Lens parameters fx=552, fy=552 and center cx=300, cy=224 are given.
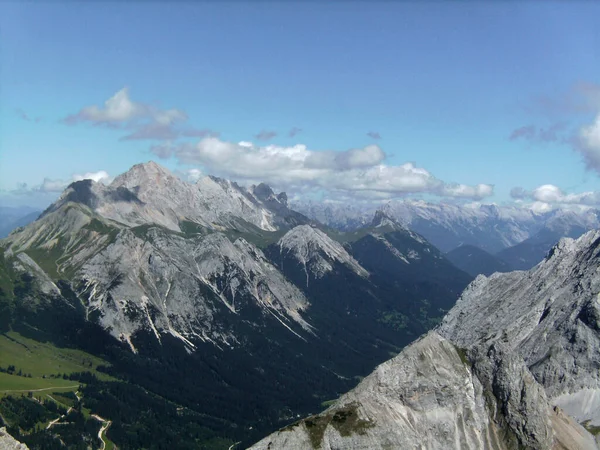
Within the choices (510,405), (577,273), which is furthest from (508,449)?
(577,273)

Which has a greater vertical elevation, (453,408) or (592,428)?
(453,408)

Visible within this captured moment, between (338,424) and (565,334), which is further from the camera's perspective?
(565,334)

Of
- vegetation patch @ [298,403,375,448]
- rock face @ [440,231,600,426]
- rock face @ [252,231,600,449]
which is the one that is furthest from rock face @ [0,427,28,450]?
rock face @ [440,231,600,426]

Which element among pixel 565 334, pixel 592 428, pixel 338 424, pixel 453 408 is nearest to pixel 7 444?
pixel 338 424

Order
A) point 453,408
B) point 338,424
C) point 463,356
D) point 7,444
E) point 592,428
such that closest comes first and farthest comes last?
point 7,444 → point 338,424 → point 453,408 → point 463,356 → point 592,428

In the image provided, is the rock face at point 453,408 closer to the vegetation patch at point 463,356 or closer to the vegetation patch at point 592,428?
the vegetation patch at point 463,356

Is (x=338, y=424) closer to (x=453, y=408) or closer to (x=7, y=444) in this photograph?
(x=453, y=408)

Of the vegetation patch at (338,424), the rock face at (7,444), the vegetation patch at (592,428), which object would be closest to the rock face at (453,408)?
the vegetation patch at (338,424)

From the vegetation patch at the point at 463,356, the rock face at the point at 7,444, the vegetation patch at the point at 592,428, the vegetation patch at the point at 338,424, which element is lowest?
the vegetation patch at the point at 592,428

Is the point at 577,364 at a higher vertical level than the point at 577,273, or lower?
lower

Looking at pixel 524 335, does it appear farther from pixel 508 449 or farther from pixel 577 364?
pixel 508 449

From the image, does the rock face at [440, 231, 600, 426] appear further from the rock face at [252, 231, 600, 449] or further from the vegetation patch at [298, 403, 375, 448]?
the vegetation patch at [298, 403, 375, 448]
